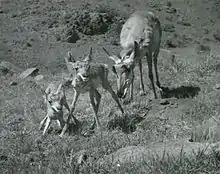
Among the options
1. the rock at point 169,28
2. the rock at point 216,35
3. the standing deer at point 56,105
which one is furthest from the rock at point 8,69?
the rock at point 216,35

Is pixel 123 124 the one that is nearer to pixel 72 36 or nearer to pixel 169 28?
pixel 72 36

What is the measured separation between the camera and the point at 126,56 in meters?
10.7

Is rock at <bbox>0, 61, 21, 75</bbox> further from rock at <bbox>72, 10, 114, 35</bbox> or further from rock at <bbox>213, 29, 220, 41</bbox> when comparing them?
rock at <bbox>213, 29, 220, 41</bbox>

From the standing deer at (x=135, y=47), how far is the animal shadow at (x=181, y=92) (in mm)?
339

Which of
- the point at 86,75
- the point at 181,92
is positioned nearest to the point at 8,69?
the point at 181,92

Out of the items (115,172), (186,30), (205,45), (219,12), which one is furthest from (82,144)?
(219,12)

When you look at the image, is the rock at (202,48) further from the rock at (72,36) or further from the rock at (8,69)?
the rock at (8,69)

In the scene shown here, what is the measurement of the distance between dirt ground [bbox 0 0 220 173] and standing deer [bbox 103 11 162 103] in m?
0.70

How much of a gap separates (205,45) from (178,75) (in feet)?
27.3

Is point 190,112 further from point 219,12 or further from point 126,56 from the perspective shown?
point 219,12

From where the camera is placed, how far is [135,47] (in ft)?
35.7

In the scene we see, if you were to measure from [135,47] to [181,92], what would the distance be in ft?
7.72

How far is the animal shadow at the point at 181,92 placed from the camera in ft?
40.1

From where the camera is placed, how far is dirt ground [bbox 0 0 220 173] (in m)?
6.47
